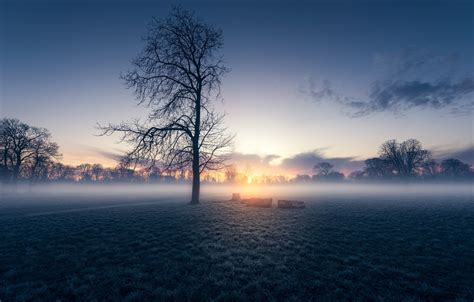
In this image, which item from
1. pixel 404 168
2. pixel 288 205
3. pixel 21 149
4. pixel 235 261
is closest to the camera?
pixel 235 261

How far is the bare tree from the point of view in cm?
6014

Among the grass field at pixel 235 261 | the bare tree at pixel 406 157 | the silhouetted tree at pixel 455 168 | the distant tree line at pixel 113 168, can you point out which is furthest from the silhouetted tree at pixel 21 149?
→ the silhouetted tree at pixel 455 168

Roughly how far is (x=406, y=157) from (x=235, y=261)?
7691 cm

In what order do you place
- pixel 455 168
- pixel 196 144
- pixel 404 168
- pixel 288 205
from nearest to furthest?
pixel 288 205, pixel 196 144, pixel 404 168, pixel 455 168

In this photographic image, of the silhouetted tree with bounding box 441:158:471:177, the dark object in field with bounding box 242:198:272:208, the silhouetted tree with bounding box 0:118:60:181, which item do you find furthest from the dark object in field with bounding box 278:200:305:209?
the silhouetted tree with bounding box 441:158:471:177

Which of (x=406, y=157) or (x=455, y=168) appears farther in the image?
(x=455, y=168)

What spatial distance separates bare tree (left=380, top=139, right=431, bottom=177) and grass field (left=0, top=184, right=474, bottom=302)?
62.1 metres

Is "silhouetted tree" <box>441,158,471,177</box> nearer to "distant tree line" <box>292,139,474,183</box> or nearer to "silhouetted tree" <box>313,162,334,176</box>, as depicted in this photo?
"distant tree line" <box>292,139,474,183</box>

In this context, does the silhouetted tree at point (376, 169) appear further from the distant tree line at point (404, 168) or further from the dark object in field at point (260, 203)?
the dark object in field at point (260, 203)

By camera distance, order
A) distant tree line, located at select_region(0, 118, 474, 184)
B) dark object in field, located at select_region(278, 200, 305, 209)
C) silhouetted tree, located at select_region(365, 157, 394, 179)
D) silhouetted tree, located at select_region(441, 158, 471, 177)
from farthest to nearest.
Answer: silhouetted tree, located at select_region(441, 158, 471, 177) < silhouetted tree, located at select_region(365, 157, 394, 179) < distant tree line, located at select_region(0, 118, 474, 184) < dark object in field, located at select_region(278, 200, 305, 209)

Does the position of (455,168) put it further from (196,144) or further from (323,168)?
(196,144)

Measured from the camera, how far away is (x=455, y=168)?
289ft

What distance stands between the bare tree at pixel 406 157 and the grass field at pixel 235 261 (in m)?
62.1

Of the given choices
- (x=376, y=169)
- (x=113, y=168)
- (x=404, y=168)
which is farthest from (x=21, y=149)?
(x=376, y=169)
